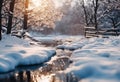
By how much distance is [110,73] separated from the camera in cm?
1080

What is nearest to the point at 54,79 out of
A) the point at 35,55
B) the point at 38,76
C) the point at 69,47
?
the point at 38,76

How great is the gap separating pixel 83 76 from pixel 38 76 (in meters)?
2.78

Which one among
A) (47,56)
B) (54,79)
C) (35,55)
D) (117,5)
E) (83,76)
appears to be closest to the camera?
(83,76)

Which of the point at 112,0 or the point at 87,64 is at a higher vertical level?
the point at 112,0

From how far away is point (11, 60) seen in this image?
15.0 meters

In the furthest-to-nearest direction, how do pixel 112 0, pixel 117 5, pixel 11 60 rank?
pixel 112 0 < pixel 117 5 < pixel 11 60

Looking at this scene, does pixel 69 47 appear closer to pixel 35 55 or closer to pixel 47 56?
pixel 47 56

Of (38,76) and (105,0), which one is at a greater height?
(105,0)

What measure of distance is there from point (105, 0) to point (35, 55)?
91.5 ft

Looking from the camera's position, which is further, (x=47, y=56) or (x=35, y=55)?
(x=47, y=56)

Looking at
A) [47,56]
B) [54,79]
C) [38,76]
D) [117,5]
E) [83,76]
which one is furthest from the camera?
[117,5]

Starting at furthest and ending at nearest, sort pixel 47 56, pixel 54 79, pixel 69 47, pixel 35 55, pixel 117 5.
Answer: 1. pixel 117 5
2. pixel 69 47
3. pixel 47 56
4. pixel 35 55
5. pixel 54 79

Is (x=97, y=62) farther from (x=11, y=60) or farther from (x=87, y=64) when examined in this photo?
(x=11, y=60)

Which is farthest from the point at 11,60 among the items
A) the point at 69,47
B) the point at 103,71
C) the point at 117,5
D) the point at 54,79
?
the point at 117,5
